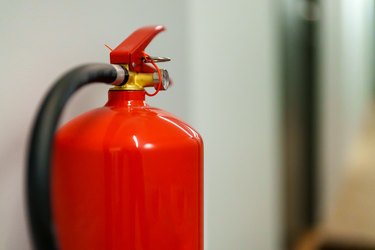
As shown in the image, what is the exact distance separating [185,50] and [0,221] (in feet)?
1.27

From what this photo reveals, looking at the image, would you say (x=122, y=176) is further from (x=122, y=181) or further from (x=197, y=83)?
(x=197, y=83)

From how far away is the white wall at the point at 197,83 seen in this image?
0.37 meters

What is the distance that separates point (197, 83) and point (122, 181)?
40 cm

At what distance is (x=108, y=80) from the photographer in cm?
33

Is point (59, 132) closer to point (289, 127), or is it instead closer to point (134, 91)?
point (134, 91)

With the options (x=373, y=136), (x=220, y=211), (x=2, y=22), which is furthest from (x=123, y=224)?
(x=373, y=136)

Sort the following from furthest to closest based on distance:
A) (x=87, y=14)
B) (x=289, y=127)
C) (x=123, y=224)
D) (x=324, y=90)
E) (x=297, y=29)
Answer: (x=324, y=90)
(x=297, y=29)
(x=289, y=127)
(x=87, y=14)
(x=123, y=224)

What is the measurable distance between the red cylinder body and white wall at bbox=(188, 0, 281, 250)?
1.06 ft

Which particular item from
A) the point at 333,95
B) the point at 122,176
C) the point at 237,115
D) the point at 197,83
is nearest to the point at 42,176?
the point at 122,176

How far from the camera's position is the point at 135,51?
367 mm

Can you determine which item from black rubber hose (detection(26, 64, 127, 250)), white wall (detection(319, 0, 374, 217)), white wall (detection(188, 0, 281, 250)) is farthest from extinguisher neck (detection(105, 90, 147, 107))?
white wall (detection(319, 0, 374, 217))

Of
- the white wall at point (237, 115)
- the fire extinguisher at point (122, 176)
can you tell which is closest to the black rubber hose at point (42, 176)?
the fire extinguisher at point (122, 176)

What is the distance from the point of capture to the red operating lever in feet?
1.19

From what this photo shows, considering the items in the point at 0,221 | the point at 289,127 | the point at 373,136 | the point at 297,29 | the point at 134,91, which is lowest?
the point at 373,136
